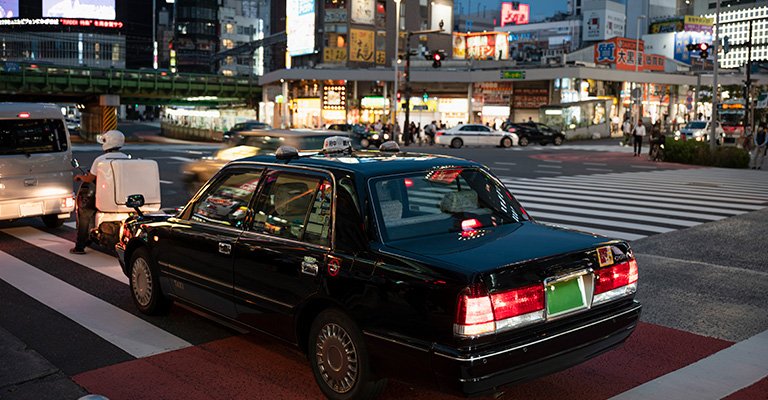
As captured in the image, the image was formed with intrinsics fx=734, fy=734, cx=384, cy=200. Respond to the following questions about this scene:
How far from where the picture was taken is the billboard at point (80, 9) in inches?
3740

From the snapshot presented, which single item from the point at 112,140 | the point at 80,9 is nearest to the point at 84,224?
the point at 112,140

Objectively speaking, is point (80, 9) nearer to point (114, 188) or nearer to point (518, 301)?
point (114, 188)

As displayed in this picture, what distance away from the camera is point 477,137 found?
45625 mm

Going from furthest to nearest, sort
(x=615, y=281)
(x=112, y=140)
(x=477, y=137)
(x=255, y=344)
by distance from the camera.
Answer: (x=477, y=137)
(x=112, y=140)
(x=255, y=344)
(x=615, y=281)

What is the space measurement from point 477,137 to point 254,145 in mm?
33453

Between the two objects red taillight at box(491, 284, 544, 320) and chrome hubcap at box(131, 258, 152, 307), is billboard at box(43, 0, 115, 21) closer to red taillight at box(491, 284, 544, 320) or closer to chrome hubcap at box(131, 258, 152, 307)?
chrome hubcap at box(131, 258, 152, 307)

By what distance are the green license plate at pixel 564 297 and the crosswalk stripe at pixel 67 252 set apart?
5.35 metres

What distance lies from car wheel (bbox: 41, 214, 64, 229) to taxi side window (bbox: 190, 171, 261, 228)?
7138 mm

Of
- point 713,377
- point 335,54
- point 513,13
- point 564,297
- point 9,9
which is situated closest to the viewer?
point 564,297

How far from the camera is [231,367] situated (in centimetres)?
524

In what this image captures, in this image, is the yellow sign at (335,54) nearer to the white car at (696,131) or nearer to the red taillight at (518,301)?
the white car at (696,131)

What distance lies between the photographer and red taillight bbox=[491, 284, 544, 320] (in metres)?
3.88

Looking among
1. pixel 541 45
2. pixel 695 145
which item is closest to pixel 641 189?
pixel 695 145

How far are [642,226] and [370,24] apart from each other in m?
69.9
